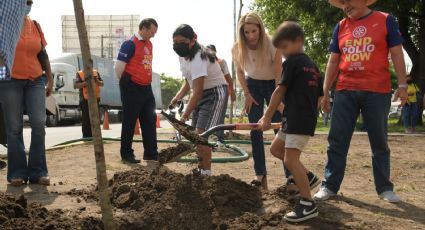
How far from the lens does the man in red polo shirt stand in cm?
719

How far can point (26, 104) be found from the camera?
520 centimetres

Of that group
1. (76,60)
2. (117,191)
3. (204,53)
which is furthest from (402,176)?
(76,60)

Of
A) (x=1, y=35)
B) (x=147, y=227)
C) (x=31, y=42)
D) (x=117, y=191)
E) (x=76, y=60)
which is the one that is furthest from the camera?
(x=76, y=60)

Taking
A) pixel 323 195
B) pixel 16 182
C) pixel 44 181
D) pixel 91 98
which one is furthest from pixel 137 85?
pixel 91 98

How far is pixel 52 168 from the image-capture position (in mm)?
6840

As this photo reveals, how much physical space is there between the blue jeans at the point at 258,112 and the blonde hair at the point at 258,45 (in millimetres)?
225

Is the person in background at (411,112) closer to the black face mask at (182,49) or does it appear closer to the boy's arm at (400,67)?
the boy's arm at (400,67)

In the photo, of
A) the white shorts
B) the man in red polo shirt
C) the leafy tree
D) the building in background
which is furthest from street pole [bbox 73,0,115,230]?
the leafy tree

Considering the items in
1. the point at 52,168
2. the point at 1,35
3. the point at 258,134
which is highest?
the point at 1,35

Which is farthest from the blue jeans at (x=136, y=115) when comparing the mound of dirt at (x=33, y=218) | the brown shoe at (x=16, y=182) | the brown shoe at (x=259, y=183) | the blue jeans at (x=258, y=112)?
the mound of dirt at (x=33, y=218)

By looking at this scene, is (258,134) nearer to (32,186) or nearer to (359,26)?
(359,26)

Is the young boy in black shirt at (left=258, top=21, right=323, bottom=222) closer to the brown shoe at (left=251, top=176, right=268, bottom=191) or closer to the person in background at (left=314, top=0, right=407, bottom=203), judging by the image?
the person in background at (left=314, top=0, right=407, bottom=203)

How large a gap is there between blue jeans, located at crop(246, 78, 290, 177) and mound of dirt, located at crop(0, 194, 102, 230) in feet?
6.50

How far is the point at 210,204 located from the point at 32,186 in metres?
2.09
